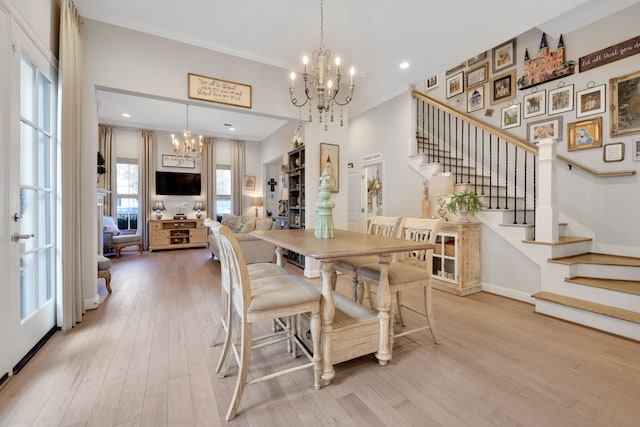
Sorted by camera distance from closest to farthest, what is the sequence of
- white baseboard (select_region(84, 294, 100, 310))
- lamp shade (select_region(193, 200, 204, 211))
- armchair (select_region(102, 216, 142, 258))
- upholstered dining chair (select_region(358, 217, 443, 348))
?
1. upholstered dining chair (select_region(358, 217, 443, 348))
2. white baseboard (select_region(84, 294, 100, 310))
3. armchair (select_region(102, 216, 142, 258))
4. lamp shade (select_region(193, 200, 204, 211))

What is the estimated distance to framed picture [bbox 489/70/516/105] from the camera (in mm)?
4160

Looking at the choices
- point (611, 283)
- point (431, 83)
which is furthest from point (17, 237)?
point (431, 83)

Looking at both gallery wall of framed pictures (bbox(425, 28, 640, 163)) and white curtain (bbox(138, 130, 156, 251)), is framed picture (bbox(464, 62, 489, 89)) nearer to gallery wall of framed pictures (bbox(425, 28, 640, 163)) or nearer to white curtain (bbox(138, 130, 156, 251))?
gallery wall of framed pictures (bbox(425, 28, 640, 163))

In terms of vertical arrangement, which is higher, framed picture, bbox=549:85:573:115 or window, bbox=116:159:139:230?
framed picture, bbox=549:85:573:115

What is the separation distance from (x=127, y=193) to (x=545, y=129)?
28.3 feet

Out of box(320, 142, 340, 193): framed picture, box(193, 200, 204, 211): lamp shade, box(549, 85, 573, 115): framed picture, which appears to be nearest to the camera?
box(549, 85, 573, 115): framed picture

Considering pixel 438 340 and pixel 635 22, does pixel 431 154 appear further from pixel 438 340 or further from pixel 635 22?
pixel 438 340

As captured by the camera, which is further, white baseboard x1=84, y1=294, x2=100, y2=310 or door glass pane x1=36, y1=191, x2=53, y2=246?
white baseboard x1=84, y1=294, x2=100, y2=310

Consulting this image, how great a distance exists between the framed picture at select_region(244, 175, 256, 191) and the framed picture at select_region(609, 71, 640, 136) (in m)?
7.43

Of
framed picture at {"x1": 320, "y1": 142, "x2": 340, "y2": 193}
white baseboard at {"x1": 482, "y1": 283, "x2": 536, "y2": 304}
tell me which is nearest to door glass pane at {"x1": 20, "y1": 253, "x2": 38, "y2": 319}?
framed picture at {"x1": 320, "y1": 142, "x2": 340, "y2": 193}

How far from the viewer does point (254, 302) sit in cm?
149

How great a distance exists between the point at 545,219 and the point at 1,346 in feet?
15.3

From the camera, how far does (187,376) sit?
1.76 m

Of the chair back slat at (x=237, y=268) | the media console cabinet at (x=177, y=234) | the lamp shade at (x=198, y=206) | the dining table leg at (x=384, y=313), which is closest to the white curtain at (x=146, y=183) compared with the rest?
the media console cabinet at (x=177, y=234)
